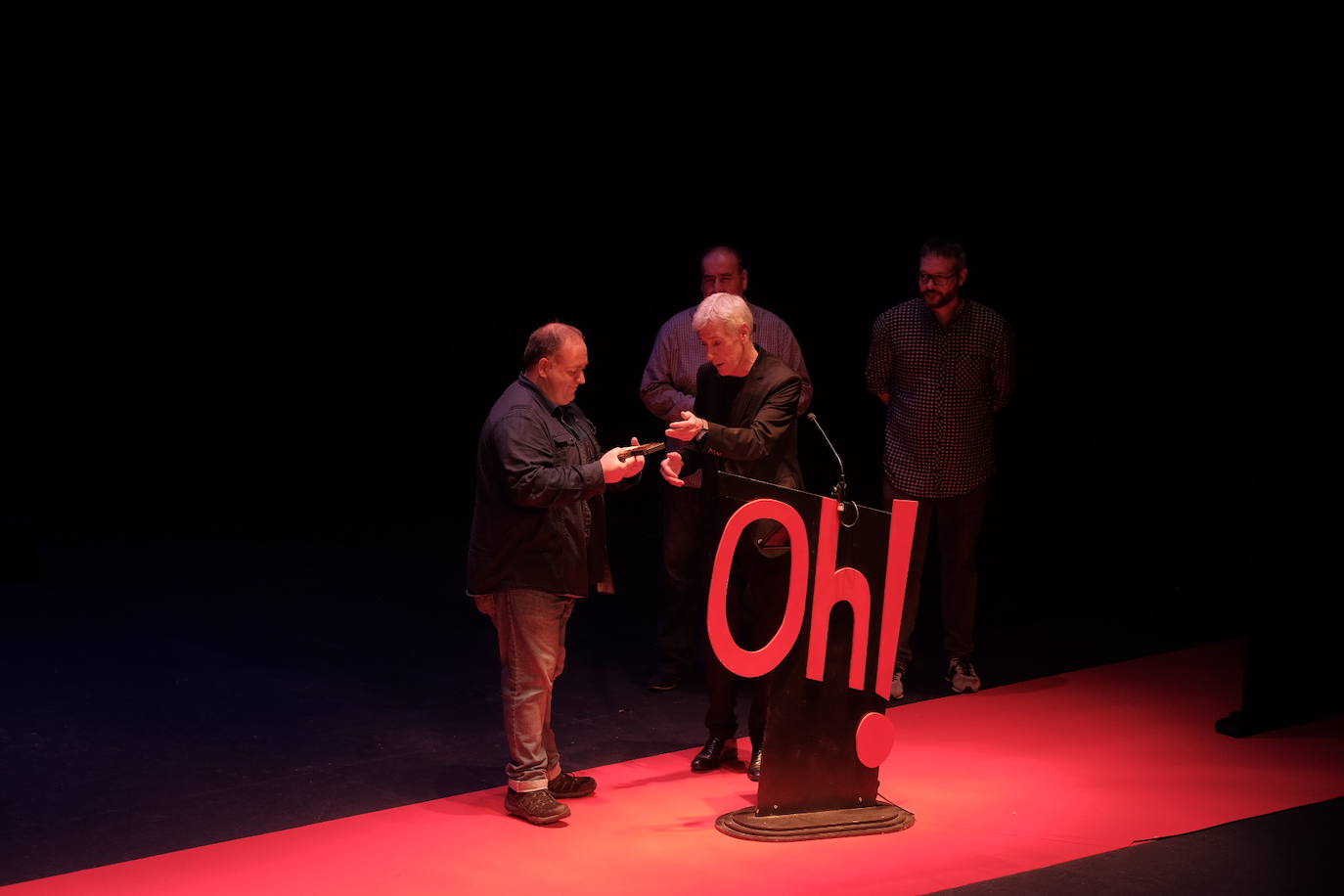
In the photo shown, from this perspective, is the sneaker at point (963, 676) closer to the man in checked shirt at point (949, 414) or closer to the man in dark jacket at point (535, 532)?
the man in checked shirt at point (949, 414)

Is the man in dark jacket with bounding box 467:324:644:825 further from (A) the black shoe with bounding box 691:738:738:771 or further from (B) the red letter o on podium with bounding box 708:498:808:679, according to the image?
(A) the black shoe with bounding box 691:738:738:771

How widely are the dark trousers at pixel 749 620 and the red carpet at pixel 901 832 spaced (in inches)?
6.8

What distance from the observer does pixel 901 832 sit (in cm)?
402

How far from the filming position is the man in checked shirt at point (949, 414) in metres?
5.31

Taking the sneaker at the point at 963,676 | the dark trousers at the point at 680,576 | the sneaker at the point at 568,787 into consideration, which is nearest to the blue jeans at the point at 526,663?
the sneaker at the point at 568,787

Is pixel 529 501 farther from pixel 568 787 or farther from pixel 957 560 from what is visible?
pixel 957 560

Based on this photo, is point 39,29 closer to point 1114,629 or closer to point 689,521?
point 689,521

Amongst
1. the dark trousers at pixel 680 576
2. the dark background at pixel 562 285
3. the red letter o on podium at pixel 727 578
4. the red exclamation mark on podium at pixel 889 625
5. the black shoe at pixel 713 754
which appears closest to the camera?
the red letter o on podium at pixel 727 578

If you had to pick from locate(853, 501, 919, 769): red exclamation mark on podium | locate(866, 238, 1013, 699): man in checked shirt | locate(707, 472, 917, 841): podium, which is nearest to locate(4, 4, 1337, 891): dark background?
locate(866, 238, 1013, 699): man in checked shirt

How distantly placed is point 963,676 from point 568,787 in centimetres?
179

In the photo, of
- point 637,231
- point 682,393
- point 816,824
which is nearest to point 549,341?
point 682,393

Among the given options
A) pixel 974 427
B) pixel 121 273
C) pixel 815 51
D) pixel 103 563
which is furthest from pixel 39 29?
pixel 974 427

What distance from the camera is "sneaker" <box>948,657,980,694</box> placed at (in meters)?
5.38

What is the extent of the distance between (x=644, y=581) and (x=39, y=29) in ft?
16.0
